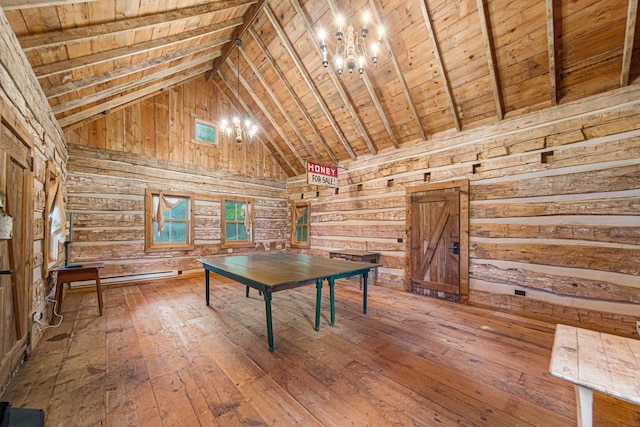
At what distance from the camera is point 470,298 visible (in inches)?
169

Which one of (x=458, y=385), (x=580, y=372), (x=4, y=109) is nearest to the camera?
(x=580, y=372)

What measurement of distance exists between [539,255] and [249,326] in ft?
14.3

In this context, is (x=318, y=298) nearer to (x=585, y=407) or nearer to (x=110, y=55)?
(x=585, y=407)

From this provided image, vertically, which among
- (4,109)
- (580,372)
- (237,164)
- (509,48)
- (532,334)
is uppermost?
(509,48)

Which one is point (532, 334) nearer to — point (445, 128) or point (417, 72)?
point (445, 128)

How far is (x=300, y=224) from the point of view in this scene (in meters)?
8.10

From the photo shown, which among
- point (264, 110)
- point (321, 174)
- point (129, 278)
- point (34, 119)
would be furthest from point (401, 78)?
point (129, 278)

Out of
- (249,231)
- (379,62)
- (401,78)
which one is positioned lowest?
(249,231)

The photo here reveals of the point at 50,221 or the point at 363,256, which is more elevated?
the point at 50,221

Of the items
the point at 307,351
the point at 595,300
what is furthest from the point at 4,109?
the point at 595,300

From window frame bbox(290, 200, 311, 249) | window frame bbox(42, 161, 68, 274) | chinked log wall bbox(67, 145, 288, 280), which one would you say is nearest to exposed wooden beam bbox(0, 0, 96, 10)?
window frame bbox(42, 161, 68, 274)

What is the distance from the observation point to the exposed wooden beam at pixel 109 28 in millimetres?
2427

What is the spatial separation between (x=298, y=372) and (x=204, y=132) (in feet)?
21.6

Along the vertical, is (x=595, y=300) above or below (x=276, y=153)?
below
